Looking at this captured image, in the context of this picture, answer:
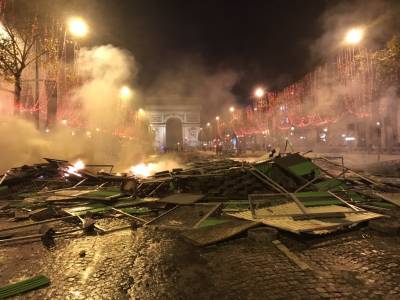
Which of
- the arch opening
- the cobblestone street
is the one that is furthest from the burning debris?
the arch opening

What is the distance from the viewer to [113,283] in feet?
11.0

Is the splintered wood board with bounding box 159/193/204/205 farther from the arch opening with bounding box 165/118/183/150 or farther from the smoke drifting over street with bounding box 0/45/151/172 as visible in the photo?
the arch opening with bounding box 165/118/183/150

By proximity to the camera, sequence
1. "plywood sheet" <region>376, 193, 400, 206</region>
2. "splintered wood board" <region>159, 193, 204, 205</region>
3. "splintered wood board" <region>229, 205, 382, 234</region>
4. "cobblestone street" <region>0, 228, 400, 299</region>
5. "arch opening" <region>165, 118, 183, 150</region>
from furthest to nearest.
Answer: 1. "arch opening" <region>165, 118, 183, 150</region>
2. "splintered wood board" <region>159, 193, 204, 205</region>
3. "plywood sheet" <region>376, 193, 400, 206</region>
4. "splintered wood board" <region>229, 205, 382, 234</region>
5. "cobblestone street" <region>0, 228, 400, 299</region>

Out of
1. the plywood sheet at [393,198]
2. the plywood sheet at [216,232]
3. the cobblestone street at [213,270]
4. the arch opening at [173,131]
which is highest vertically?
the arch opening at [173,131]

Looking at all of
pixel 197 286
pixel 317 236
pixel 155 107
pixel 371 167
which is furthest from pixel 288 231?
pixel 155 107

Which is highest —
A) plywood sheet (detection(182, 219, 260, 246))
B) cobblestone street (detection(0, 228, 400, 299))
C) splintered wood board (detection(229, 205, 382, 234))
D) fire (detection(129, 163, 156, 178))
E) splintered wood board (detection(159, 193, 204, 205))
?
fire (detection(129, 163, 156, 178))

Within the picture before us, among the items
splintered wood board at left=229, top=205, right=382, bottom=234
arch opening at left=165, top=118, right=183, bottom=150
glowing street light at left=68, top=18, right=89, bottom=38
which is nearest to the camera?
splintered wood board at left=229, top=205, right=382, bottom=234

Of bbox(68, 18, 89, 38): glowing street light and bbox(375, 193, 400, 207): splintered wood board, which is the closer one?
bbox(375, 193, 400, 207): splintered wood board

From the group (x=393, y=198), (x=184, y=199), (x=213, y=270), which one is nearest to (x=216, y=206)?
(x=184, y=199)

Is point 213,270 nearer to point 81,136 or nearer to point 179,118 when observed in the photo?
point 81,136

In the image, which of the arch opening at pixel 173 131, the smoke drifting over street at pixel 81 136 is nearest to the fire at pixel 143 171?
the smoke drifting over street at pixel 81 136

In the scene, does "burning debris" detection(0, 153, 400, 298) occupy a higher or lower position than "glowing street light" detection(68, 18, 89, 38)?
lower

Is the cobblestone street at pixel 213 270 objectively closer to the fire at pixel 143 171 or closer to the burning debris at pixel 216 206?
the burning debris at pixel 216 206

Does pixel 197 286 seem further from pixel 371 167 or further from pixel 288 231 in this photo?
pixel 371 167
